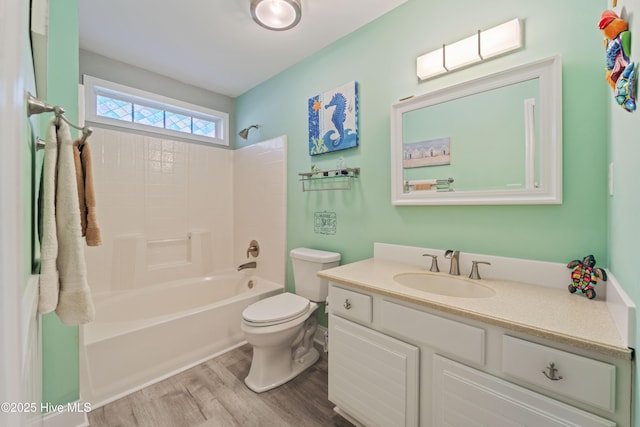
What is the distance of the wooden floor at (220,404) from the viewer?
59.6 inches

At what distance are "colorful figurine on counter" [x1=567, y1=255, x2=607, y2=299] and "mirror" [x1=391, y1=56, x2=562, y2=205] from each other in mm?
285

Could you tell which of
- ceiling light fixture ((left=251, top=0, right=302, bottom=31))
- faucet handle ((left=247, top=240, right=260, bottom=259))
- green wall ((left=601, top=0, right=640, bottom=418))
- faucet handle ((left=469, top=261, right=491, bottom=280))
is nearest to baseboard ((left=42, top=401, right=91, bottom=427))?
faucet handle ((left=247, top=240, right=260, bottom=259))

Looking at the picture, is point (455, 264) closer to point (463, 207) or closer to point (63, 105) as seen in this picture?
point (463, 207)

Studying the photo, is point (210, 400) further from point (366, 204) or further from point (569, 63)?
point (569, 63)

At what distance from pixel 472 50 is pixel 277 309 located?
1.99 meters

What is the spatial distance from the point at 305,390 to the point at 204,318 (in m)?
0.95

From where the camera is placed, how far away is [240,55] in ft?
7.81

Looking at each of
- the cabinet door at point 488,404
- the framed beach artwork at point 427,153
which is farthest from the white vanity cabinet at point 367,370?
the framed beach artwork at point 427,153

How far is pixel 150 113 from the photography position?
9.02 ft

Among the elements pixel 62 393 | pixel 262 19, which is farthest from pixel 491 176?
pixel 62 393

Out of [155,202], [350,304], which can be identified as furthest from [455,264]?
[155,202]

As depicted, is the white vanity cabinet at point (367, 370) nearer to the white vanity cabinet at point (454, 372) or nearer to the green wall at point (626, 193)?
the white vanity cabinet at point (454, 372)

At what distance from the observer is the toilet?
176 cm

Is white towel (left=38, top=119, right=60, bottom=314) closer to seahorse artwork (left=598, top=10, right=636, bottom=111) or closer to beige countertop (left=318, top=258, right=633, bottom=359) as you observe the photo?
beige countertop (left=318, top=258, right=633, bottom=359)
